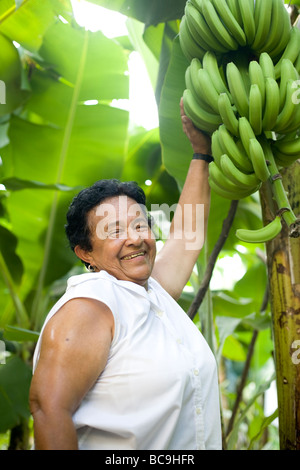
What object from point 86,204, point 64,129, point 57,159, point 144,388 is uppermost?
point 64,129

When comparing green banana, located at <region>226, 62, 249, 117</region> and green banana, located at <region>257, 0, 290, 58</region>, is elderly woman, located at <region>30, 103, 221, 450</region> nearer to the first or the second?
green banana, located at <region>226, 62, 249, 117</region>

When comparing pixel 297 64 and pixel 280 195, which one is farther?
pixel 297 64

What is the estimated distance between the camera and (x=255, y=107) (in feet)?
2.95

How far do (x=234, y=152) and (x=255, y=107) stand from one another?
96mm

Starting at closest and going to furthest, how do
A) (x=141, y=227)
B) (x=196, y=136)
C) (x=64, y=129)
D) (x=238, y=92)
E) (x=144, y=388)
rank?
(x=144, y=388), (x=238, y=92), (x=141, y=227), (x=196, y=136), (x=64, y=129)

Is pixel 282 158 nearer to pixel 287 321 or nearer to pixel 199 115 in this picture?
pixel 199 115

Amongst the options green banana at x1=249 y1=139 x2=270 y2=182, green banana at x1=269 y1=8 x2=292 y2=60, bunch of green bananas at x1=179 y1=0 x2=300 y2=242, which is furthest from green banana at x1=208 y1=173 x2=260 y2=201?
green banana at x1=269 y1=8 x2=292 y2=60

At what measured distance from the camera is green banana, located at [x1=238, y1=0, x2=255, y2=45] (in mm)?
974

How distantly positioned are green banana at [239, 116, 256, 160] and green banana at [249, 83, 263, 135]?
2cm

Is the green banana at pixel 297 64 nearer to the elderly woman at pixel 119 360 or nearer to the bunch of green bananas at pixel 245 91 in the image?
the bunch of green bananas at pixel 245 91

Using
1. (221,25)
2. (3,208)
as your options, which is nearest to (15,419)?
(3,208)

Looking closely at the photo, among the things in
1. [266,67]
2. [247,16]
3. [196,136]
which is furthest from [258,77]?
[196,136]
